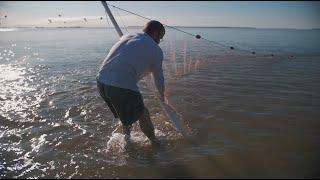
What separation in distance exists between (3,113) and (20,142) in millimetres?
2177

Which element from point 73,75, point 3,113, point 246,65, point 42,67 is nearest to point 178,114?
point 3,113

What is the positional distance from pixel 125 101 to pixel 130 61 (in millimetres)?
723

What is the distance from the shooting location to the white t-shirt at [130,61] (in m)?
4.99

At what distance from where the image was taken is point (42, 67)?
16109mm

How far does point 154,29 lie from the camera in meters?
5.41

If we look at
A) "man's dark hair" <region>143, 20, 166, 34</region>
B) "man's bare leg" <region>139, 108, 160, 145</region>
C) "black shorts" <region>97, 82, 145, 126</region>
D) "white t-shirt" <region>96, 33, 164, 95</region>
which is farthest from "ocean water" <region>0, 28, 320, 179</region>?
"man's dark hair" <region>143, 20, 166, 34</region>

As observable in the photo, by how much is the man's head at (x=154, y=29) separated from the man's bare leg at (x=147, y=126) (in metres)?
1.42

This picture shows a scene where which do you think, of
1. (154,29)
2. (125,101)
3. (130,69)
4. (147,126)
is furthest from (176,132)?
(154,29)

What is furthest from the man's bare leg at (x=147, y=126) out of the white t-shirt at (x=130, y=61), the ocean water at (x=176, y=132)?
the white t-shirt at (x=130, y=61)

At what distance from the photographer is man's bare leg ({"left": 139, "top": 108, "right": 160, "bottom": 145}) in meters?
5.72

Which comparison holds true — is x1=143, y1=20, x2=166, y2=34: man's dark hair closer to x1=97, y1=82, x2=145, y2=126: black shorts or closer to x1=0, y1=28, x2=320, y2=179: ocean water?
x1=97, y1=82, x2=145, y2=126: black shorts

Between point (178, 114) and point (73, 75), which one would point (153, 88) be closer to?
point (178, 114)

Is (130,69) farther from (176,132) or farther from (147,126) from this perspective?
(176,132)

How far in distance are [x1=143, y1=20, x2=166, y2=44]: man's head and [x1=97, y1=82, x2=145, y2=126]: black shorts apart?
3.63 ft
